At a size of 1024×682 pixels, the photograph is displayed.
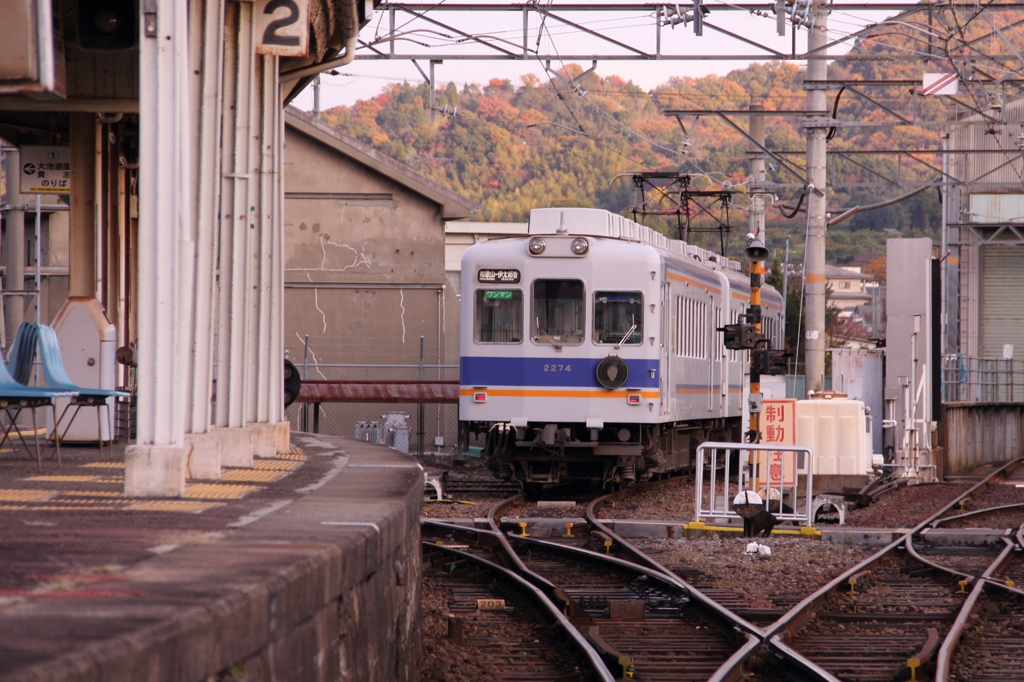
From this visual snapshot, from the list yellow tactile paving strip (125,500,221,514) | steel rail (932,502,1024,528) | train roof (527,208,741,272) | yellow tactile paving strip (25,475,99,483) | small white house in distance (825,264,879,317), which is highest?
small white house in distance (825,264,879,317)

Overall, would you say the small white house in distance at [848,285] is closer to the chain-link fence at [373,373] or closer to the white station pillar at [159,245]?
the chain-link fence at [373,373]

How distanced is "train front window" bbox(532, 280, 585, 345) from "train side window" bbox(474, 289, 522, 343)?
23cm

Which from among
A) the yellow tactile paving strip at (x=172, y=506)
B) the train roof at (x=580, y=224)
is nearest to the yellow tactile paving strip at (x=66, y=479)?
the yellow tactile paving strip at (x=172, y=506)

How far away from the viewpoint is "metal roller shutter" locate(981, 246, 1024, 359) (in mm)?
42375

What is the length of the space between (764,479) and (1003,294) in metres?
31.4

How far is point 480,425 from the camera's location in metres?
16.4

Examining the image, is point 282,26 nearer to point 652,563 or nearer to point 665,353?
point 652,563

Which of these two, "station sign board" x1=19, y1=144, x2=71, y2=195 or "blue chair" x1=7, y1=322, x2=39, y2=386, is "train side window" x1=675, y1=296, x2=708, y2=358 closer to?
"station sign board" x1=19, y1=144, x2=71, y2=195

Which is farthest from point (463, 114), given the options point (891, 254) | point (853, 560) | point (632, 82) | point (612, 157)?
point (853, 560)

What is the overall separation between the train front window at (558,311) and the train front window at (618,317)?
8.4 inches

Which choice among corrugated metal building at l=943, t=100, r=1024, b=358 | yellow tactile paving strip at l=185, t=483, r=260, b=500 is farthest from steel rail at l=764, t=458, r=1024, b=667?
corrugated metal building at l=943, t=100, r=1024, b=358

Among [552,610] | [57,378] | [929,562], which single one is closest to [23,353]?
[57,378]

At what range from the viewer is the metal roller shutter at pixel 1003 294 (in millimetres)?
42375

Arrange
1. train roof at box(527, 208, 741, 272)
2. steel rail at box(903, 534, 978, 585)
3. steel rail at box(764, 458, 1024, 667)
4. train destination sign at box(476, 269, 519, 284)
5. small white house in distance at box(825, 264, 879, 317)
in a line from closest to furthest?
steel rail at box(764, 458, 1024, 667) → steel rail at box(903, 534, 978, 585) → train destination sign at box(476, 269, 519, 284) → train roof at box(527, 208, 741, 272) → small white house in distance at box(825, 264, 879, 317)
